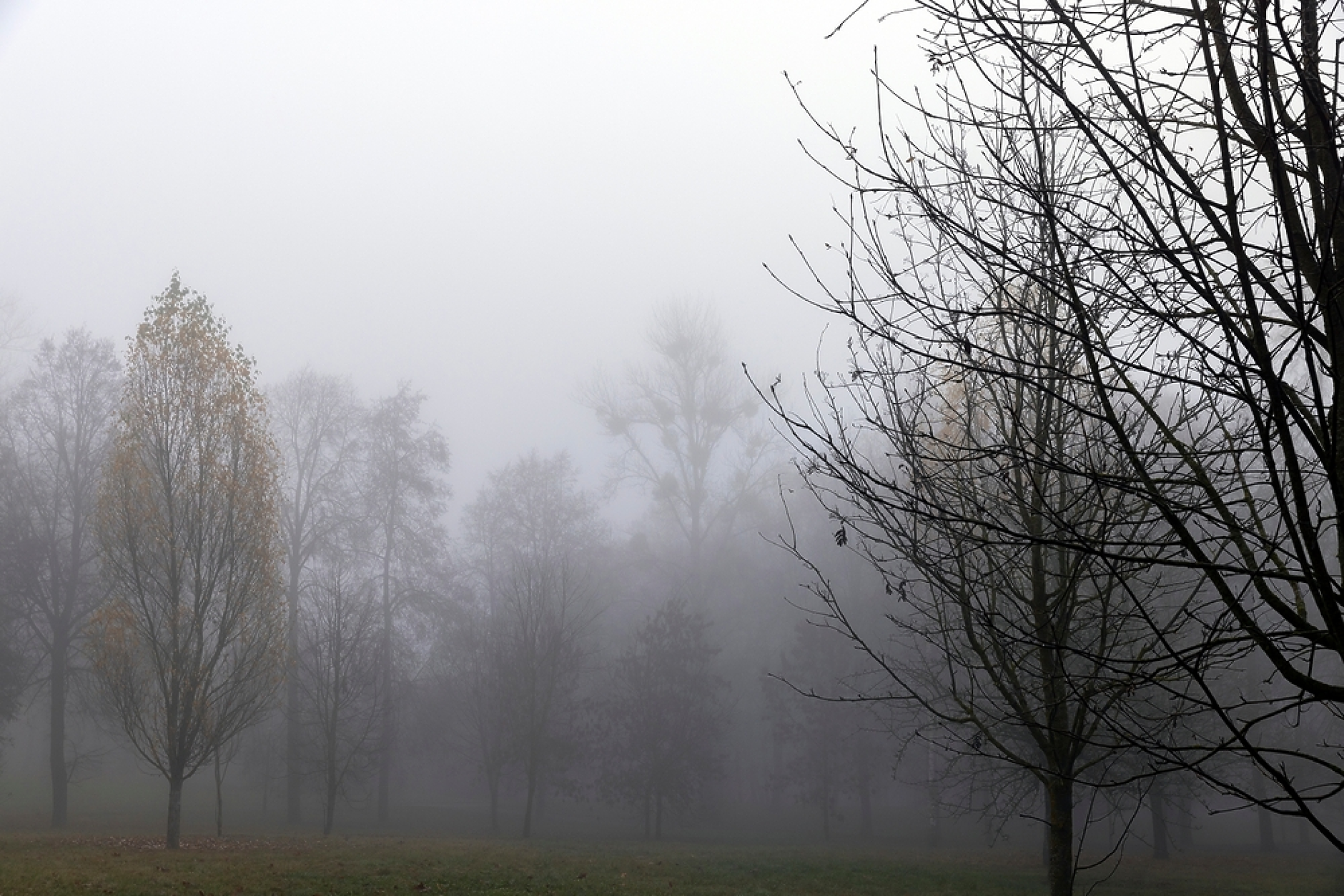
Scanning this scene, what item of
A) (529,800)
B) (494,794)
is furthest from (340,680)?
(494,794)

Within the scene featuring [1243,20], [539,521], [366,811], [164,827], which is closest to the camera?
[1243,20]

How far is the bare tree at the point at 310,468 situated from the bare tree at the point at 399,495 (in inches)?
30.4

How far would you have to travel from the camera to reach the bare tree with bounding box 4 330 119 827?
76.3 feet

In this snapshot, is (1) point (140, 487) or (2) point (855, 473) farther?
(1) point (140, 487)

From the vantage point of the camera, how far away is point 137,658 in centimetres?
1606

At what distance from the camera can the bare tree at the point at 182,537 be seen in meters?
14.9

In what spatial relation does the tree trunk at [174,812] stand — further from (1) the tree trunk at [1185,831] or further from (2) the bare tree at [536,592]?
(1) the tree trunk at [1185,831]

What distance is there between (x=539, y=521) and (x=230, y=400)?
2212 centimetres

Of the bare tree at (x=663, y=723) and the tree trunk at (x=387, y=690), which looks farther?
the tree trunk at (x=387, y=690)

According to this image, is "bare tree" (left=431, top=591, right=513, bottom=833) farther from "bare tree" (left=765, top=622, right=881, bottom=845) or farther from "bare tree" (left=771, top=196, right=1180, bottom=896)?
"bare tree" (left=771, top=196, right=1180, bottom=896)

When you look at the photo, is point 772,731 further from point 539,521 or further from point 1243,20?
point 1243,20

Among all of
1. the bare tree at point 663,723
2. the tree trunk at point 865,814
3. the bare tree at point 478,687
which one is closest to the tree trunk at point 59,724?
the bare tree at point 478,687

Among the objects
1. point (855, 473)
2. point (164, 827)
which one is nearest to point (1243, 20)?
point (855, 473)

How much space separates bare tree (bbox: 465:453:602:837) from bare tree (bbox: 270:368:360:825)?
600 centimetres
